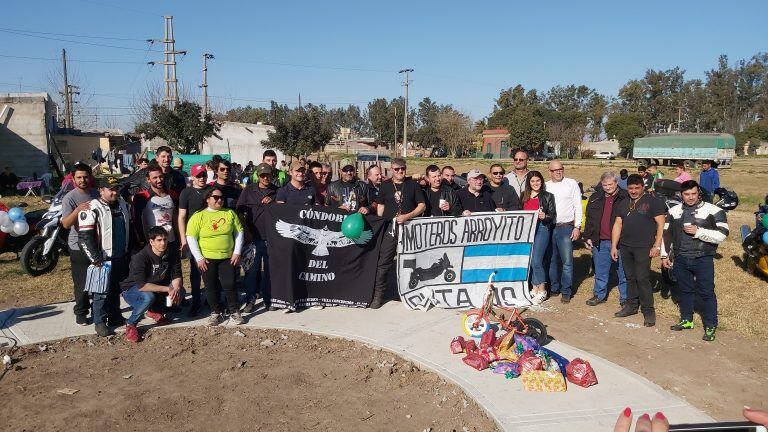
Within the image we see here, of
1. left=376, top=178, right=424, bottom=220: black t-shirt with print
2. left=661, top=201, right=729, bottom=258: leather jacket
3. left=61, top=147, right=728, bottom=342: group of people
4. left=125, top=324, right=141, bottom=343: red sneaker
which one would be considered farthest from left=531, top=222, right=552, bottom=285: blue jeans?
left=125, top=324, right=141, bottom=343: red sneaker

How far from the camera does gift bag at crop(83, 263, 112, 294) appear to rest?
6027 millimetres

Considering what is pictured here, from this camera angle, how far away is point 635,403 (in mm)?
4754

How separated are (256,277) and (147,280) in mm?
1455

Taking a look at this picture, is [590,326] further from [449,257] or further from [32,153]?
[32,153]

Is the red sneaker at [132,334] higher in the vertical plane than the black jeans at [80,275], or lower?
lower

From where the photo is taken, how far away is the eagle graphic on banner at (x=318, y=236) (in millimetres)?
7008

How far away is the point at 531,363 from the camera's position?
509cm

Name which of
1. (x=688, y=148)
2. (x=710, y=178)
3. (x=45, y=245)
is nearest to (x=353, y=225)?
(x=45, y=245)

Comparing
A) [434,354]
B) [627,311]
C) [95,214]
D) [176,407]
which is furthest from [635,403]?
[95,214]

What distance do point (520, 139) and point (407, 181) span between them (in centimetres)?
6683

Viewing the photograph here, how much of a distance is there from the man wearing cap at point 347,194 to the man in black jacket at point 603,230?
3.22 m

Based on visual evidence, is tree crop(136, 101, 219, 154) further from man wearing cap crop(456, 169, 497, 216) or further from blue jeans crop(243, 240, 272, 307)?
man wearing cap crop(456, 169, 497, 216)

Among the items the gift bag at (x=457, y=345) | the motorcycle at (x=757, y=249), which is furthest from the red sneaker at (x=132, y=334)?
the motorcycle at (x=757, y=249)

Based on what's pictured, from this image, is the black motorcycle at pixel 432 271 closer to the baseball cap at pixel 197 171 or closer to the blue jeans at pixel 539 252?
the blue jeans at pixel 539 252
